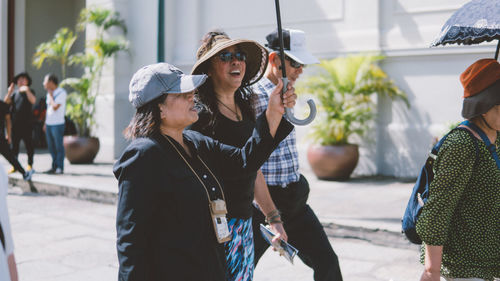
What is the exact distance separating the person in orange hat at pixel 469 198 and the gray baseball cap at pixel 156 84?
108 centimetres

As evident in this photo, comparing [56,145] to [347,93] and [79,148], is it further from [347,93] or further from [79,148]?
[347,93]

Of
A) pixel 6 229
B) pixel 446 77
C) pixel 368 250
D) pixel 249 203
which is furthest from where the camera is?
pixel 446 77

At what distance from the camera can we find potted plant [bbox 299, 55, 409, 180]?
9.99 meters

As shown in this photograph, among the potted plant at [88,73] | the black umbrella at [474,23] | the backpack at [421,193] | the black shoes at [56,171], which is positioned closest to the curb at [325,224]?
the black shoes at [56,171]

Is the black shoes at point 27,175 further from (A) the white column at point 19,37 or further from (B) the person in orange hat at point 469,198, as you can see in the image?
(B) the person in orange hat at point 469,198

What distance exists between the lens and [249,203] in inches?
115

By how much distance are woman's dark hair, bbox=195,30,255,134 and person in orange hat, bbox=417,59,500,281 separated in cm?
107

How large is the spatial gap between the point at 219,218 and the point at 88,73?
12.1 m

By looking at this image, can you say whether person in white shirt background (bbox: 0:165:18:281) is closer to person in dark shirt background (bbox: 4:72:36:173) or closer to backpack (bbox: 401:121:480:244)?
backpack (bbox: 401:121:480:244)

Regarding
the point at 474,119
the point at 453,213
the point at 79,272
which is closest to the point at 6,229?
the point at 453,213

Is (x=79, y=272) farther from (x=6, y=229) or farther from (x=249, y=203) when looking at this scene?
(x=6, y=229)

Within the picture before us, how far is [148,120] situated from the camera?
2.42 meters

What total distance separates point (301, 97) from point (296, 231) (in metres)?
7.78

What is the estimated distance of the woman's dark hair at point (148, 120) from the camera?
7.92ft
